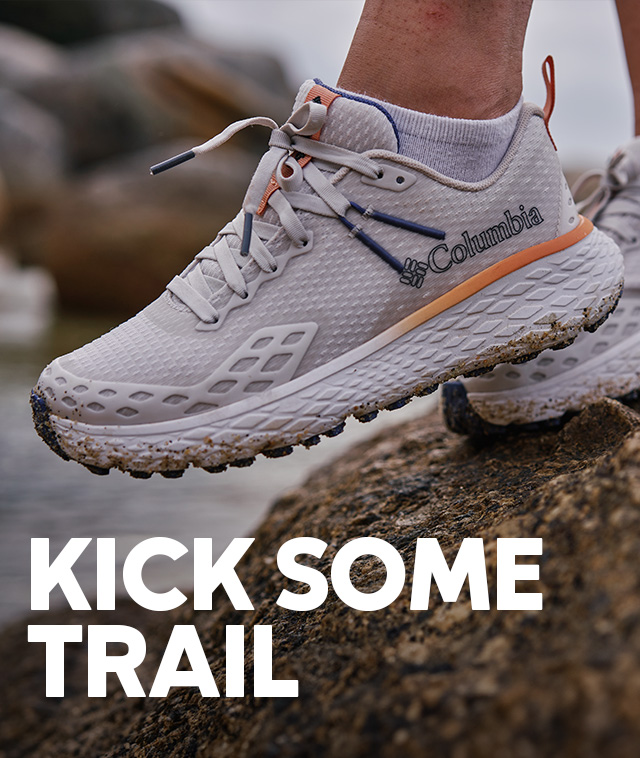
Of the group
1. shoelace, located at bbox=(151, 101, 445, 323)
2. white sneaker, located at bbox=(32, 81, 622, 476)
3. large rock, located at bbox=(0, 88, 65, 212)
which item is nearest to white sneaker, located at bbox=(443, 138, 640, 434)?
white sneaker, located at bbox=(32, 81, 622, 476)

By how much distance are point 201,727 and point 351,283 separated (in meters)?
0.65

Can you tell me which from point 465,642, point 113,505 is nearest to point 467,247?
point 465,642

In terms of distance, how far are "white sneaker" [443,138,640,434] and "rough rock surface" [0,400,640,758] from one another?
0.18ft

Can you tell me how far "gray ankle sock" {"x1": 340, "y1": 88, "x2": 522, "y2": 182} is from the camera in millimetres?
1165

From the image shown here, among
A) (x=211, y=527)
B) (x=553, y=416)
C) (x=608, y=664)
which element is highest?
(x=553, y=416)

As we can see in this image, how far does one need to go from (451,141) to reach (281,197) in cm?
27

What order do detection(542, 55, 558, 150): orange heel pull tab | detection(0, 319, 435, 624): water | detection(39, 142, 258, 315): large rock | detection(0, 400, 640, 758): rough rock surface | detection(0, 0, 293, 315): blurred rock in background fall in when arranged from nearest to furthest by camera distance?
detection(0, 400, 640, 758): rough rock surface, detection(542, 55, 558, 150): orange heel pull tab, detection(0, 319, 435, 624): water, detection(39, 142, 258, 315): large rock, detection(0, 0, 293, 315): blurred rock in background

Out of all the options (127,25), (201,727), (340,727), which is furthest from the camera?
(127,25)

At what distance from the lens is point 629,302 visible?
57.1 inches

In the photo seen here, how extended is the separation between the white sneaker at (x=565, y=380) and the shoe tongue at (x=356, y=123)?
1.51ft

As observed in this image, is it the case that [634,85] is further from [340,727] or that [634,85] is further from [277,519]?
[340,727]

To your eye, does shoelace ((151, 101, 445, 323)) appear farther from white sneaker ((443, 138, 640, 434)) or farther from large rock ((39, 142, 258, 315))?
large rock ((39, 142, 258, 315))

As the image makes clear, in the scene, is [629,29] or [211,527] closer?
[629,29]

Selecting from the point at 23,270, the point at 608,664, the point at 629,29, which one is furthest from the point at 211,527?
the point at 23,270
